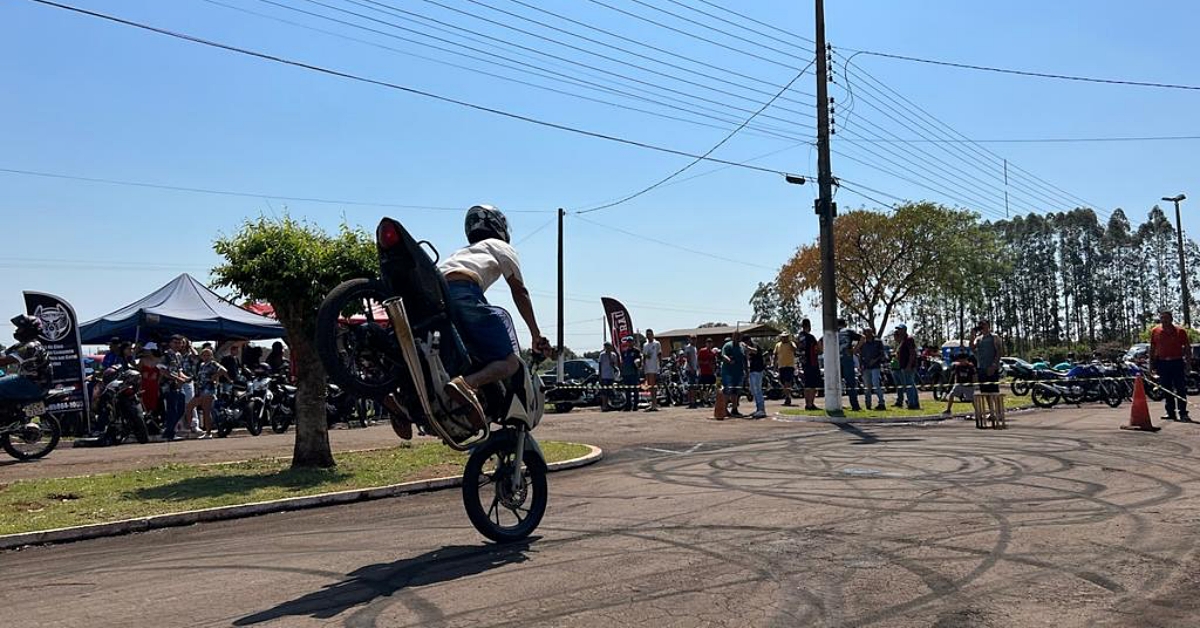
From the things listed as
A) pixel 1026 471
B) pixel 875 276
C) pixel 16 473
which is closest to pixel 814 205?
pixel 1026 471

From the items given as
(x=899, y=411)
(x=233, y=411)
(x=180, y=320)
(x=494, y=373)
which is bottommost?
(x=899, y=411)

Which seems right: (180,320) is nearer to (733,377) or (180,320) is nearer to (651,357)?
(651,357)

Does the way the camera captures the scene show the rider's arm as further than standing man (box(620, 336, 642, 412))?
No

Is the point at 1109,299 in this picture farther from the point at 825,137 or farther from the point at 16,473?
the point at 16,473

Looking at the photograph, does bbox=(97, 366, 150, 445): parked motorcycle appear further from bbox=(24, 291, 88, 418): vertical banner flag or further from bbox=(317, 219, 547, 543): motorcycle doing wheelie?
bbox=(317, 219, 547, 543): motorcycle doing wheelie

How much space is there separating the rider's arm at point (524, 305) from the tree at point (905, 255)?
52757 millimetres

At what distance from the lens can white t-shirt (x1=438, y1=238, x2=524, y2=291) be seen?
5945mm

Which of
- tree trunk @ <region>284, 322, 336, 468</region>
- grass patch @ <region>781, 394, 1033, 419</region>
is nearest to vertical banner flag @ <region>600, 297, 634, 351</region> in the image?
grass patch @ <region>781, 394, 1033, 419</region>

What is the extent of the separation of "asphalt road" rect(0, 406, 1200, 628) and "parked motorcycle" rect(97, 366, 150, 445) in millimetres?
9137

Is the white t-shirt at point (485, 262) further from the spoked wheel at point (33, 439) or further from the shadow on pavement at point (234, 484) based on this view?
the spoked wheel at point (33, 439)

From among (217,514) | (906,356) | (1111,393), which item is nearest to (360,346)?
(217,514)

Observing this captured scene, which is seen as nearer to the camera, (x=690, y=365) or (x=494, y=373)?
(x=494, y=373)

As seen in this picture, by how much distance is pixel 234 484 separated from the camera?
988cm

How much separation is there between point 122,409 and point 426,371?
12.7m
